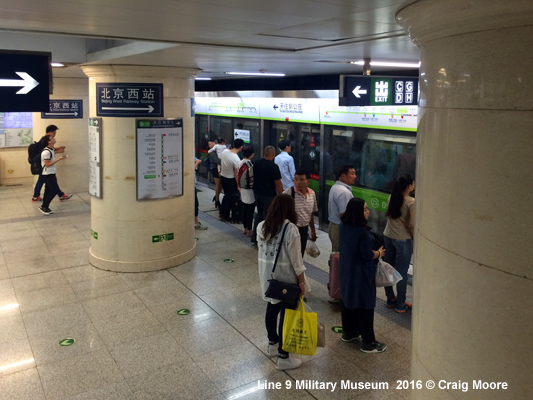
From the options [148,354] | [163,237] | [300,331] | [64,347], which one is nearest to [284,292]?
[300,331]

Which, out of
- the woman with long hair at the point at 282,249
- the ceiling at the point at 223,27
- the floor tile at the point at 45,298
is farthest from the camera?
the floor tile at the point at 45,298

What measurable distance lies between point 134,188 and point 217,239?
85.0 inches

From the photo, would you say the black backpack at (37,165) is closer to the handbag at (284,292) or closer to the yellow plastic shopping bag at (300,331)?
the handbag at (284,292)

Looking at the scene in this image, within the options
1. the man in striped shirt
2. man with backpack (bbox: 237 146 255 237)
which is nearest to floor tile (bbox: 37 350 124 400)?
the man in striped shirt

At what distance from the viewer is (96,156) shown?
7.18 m

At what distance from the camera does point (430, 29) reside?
92.6 inches

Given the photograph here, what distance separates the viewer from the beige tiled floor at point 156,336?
432 centimetres

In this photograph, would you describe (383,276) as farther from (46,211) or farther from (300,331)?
(46,211)

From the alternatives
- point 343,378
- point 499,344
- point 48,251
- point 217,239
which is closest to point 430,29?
point 499,344

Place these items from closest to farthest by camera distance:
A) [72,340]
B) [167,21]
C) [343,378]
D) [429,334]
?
[429,334] → [167,21] → [343,378] → [72,340]

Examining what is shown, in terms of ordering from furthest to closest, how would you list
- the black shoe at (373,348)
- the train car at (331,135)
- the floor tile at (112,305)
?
the train car at (331,135), the floor tile at (112,305), the black shoe at (373,348)

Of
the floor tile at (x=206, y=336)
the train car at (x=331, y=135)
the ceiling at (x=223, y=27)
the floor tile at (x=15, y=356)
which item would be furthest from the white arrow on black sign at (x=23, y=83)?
the train car at (x=331, y=135)

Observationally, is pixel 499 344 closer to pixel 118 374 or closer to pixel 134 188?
pixel 118 374

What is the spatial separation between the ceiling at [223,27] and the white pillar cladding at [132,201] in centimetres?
95
